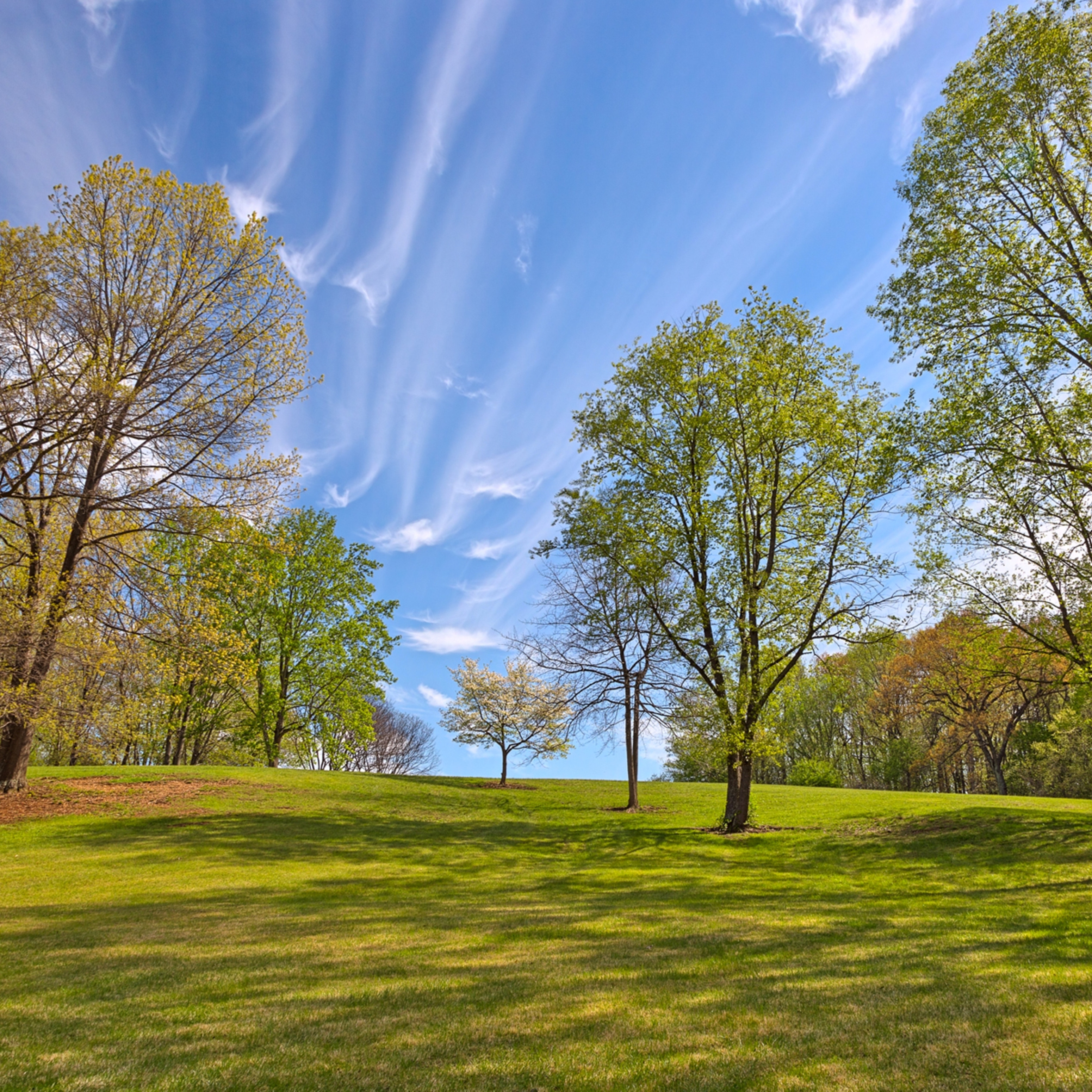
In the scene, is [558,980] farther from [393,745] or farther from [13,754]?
[393,745]

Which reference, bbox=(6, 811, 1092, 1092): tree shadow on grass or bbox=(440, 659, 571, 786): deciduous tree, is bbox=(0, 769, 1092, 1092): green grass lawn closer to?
bbox=(6, 811, 1092, 1092): tree shadow on grass

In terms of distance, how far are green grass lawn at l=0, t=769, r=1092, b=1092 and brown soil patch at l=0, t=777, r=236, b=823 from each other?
1403 mm

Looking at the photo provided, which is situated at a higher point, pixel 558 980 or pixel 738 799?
pixel 738 799

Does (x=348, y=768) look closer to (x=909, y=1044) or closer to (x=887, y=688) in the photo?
(x=887, y=688)

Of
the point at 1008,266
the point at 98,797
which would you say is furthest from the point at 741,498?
the point at 98,797

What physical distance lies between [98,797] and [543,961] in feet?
67.3

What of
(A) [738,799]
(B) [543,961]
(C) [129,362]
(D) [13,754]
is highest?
(C) [129,362]

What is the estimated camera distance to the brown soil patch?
18844 mm

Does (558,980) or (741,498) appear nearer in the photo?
(558,980)

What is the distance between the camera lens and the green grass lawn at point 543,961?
464cm

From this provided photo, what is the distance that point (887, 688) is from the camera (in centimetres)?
5003

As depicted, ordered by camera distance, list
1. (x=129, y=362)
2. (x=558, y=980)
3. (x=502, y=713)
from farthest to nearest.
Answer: (x=502, y=713), (x=129, y=362), (x=558, y=980)

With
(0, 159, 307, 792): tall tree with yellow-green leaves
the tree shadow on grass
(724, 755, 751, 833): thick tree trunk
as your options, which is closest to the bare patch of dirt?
(724, 755, 751, 833): thick tree trunk

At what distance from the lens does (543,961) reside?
24.5 ft
